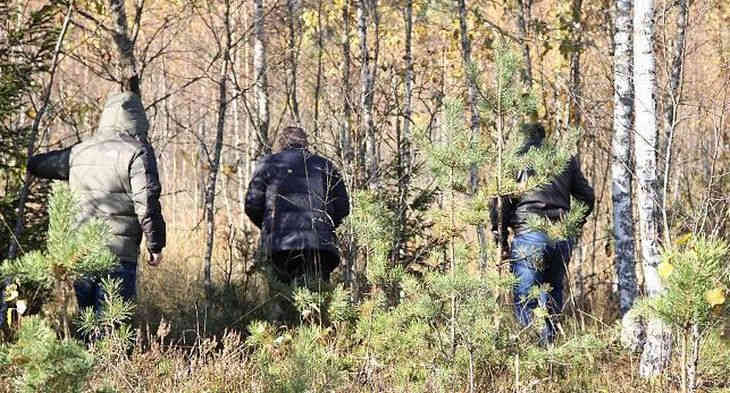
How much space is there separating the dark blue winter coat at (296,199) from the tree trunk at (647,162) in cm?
214

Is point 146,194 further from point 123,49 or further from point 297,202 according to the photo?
point 123,49

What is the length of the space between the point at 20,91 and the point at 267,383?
293 centimetres

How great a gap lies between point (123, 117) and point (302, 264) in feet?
5.84

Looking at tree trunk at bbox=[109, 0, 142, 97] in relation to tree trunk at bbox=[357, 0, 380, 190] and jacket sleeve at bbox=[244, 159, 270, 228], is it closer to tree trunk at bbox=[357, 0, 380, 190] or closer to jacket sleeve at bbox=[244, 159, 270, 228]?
jacket sleeve at bbox=[244, 159, 270, 228]

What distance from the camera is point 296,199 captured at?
5793 millimetres

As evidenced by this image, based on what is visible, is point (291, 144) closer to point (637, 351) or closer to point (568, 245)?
point (568, 245)

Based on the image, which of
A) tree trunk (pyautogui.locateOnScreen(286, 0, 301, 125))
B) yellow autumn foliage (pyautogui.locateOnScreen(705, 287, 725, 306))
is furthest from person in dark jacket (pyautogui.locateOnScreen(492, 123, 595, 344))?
yellow autumn foliage (pyautogui.locateOnScreen(705, 287, 725, 306))

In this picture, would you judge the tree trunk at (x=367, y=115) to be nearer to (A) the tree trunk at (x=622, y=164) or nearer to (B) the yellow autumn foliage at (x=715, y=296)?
(A) the tree trunk at (x=622, y=164)

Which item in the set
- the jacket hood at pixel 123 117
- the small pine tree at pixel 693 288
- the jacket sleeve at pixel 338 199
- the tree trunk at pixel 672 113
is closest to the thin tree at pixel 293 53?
the jacket sleeve at pixel 338 199

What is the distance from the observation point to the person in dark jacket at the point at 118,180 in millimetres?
4656

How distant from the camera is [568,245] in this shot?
18.7 feet

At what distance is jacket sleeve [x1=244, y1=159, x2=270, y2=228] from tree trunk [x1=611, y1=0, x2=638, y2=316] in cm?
242

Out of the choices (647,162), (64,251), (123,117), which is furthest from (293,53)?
(64,251)

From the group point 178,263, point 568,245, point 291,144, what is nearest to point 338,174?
point 291,144
